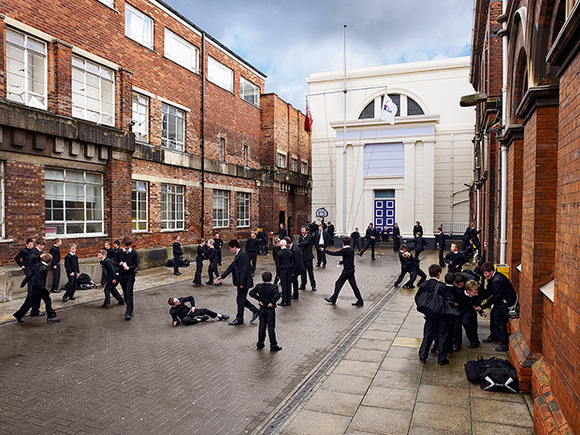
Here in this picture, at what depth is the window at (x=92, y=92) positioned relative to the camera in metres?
14.2

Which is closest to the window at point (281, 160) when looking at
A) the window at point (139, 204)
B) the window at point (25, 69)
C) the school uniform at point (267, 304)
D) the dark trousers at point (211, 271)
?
the window at point (139, 204)

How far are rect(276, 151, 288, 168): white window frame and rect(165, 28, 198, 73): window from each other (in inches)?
351

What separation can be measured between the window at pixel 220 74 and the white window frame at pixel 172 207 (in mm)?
6411

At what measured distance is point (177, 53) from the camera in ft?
65.0

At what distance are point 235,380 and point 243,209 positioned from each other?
63.9 feet

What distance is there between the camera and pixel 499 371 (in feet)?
18.6

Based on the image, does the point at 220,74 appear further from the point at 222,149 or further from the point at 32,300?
the point at 32,300

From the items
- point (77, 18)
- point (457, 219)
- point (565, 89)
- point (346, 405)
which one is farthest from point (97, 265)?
point (457, 219)

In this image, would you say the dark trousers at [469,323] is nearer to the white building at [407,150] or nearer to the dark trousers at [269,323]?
the dark trousers at [269,323]

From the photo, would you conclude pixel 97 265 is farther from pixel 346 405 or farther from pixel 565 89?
pixel 565 89

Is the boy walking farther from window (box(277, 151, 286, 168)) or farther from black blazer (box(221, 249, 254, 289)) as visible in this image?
window (box(277, 151, 286, 168))

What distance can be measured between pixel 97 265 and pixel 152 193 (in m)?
4.72

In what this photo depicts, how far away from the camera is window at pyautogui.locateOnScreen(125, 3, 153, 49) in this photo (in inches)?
669

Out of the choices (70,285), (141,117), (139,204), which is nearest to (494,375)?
(70,285)
